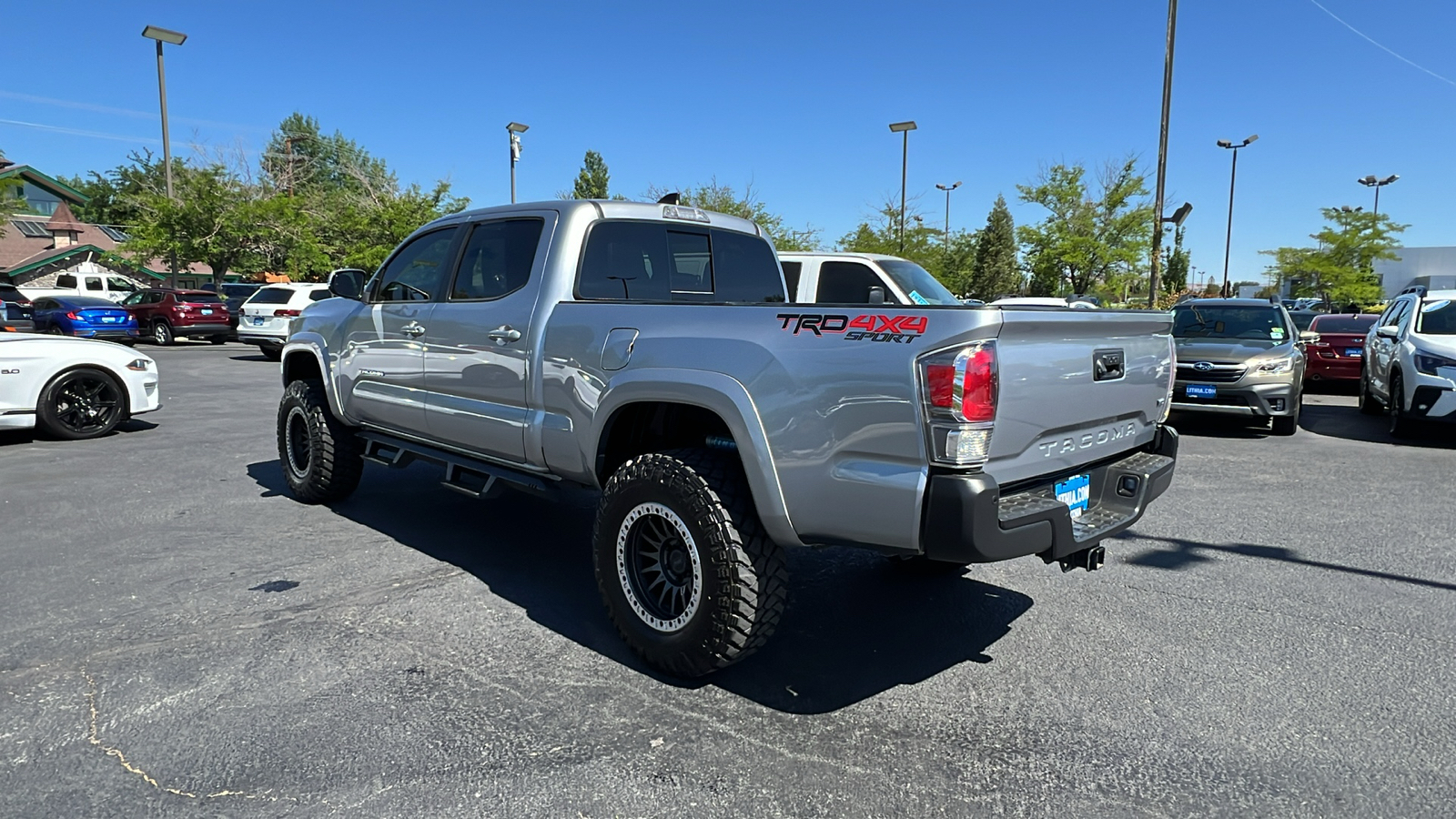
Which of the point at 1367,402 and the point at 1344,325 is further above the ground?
the point at 1344,325

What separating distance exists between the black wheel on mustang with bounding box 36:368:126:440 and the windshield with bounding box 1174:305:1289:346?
11.5 meters

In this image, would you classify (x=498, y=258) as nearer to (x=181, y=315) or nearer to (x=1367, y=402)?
(x=1367, y=402)

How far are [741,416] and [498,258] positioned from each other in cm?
212

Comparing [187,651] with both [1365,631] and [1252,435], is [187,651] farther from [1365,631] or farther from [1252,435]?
[1252,435]

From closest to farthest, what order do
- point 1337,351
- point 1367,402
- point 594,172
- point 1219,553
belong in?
1. point 1219,553
2. point 1367,402
3. point 1337,351
4. point 594,172

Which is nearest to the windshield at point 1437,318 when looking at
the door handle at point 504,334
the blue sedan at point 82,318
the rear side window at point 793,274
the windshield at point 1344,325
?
the windshield at point 1344,325

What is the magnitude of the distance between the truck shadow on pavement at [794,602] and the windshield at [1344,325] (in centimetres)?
1323

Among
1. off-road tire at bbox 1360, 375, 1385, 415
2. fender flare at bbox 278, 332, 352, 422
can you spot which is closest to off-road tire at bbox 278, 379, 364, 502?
fender flare at bbox 278, 332, 352, 422

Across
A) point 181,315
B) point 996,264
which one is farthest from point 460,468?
point 996,264

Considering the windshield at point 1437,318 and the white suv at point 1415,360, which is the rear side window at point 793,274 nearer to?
the white suv at point 1415,360

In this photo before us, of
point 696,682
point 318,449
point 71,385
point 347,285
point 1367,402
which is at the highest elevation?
point 347,285

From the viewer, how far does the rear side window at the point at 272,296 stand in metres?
19.6

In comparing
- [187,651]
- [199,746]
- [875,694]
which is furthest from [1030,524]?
[187,651]

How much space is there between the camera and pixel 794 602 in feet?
14.5
